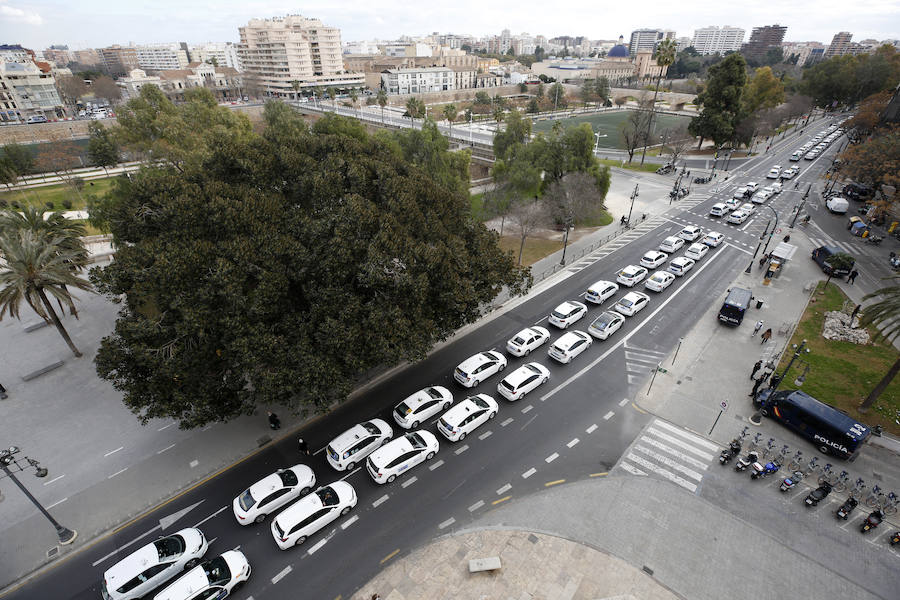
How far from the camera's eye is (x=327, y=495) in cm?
1797

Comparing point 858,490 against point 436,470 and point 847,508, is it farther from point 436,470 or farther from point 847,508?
point 436,470

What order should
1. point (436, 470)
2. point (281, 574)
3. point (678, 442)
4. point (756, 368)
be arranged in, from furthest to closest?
point (756, 368), point (678, 442), point (436, 470), point (281, 574)

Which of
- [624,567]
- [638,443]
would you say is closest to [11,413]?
[624,567]

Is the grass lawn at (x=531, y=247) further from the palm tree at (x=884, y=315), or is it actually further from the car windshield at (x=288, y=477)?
the car windshield at (x=288, y=477)

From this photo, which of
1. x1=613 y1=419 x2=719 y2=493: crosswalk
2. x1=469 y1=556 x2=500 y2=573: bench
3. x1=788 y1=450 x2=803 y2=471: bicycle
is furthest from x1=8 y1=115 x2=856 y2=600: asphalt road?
x1=788 y1=450 x2=803 y2=471: bicycle

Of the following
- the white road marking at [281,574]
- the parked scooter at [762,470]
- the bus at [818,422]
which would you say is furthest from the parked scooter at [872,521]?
the white road marking at [281,574]

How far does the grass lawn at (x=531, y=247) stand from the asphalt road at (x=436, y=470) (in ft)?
34.9

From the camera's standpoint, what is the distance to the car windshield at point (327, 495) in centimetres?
1769

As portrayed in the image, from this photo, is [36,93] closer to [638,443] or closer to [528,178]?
[528,178]

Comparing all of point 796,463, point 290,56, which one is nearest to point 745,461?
point 796,463

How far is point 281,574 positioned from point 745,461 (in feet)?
71.6

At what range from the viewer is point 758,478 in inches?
781

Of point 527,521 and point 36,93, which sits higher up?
point 36,93

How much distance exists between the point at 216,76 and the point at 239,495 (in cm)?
21665
